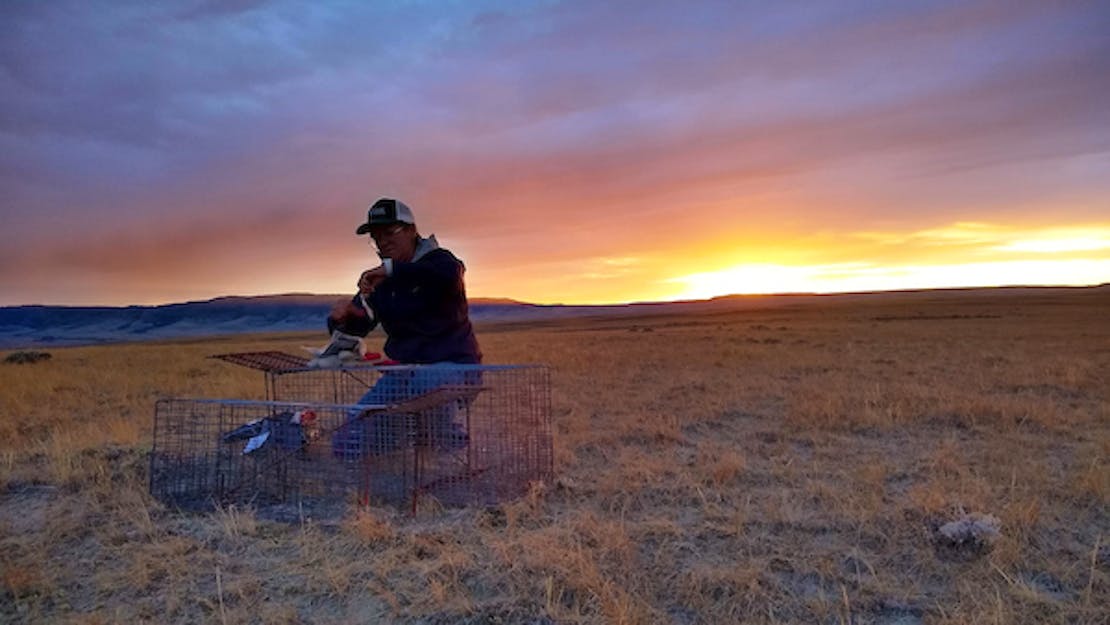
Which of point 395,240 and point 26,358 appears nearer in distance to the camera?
point 395,240

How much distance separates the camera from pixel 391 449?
5438mm

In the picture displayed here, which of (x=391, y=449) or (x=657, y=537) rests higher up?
(x=391, y=449)

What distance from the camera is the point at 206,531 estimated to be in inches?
199

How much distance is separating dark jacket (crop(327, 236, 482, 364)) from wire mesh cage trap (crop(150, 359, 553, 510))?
32cm

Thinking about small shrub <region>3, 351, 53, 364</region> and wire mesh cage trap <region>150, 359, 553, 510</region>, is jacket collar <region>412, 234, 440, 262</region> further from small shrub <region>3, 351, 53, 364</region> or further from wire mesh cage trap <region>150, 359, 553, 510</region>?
small shrub <region>3, 351, 53, 364</region>

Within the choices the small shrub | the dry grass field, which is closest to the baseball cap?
the dry grass field

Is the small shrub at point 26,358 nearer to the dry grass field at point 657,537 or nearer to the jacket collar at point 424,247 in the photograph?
the dry grass field at point 657,537

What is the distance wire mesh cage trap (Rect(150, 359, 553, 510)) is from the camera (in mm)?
5461

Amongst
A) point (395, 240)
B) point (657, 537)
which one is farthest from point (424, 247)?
point (657, 537)

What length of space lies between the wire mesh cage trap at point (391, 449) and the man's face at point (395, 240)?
931 millimetres

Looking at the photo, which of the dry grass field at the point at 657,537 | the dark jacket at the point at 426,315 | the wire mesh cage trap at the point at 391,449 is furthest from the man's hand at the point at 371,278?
the dry grass field at the point at 657,537

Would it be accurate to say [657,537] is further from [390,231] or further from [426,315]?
[390,231]

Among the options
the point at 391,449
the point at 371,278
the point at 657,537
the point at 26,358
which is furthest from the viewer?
the point at 26,358

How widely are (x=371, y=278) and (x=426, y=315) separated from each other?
0.63 metres
